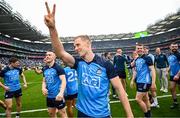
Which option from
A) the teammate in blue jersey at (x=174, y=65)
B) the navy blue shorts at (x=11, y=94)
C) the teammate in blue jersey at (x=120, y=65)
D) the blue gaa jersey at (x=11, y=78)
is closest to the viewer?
the navy blue shorts at (x=11, y=94)

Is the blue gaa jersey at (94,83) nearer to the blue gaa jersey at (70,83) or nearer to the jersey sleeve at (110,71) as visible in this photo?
the jersey sleeve at (110,71)

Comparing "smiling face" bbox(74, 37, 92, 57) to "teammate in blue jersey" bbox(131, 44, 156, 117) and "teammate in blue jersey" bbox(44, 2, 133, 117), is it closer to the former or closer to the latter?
"teammate in blue jersey" bbox(44, 2, 133, 117)

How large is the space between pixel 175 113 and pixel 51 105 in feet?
15.1

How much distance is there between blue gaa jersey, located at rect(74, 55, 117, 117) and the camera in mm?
4207

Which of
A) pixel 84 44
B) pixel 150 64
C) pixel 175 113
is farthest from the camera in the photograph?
pixel 175 113

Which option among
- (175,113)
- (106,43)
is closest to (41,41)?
(106,43)

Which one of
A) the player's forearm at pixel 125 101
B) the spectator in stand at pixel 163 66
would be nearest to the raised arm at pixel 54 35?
the player's forearm at pixel 125 101

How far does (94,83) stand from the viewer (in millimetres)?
4215

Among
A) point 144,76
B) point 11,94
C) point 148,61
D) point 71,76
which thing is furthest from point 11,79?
point 148,61

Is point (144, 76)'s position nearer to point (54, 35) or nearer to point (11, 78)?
point (11, 78)

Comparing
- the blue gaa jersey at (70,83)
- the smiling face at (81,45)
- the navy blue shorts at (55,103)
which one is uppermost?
the smiling face at (81,45)

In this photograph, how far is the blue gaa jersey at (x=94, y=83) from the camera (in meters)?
4.21

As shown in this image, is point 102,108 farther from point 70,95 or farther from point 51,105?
point 70,95

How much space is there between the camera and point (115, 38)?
363ft
